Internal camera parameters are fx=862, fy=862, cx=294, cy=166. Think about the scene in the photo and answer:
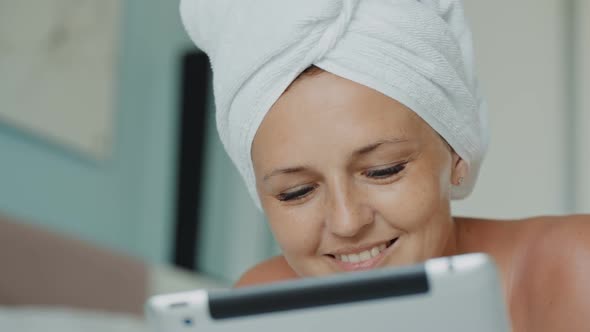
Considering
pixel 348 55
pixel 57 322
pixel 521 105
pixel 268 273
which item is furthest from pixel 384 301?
pixel 521 105

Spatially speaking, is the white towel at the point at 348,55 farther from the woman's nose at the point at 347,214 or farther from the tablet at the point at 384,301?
the tablet at the point at 384,301

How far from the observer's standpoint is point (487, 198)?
2361 millimetres

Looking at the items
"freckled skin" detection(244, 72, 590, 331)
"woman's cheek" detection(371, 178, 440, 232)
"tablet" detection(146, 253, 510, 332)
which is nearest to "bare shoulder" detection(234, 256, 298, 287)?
"freckled skin" detection(244, 72, 590, 331)

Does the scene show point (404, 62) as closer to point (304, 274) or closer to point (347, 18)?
point (347, 18)

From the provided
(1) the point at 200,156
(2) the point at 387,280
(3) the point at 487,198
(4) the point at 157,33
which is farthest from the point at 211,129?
(2) the point at 387,280

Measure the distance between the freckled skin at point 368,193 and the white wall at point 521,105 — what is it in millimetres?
1260

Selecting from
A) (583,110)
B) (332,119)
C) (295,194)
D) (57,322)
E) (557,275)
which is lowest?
(57,322)

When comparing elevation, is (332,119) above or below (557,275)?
above

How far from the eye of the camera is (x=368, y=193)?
999 mm

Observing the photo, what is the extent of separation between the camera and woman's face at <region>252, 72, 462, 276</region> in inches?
38.4

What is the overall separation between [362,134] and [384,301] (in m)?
0.34

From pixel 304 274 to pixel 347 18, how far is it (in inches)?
13.1

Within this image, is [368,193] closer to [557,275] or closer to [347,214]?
[347,214]

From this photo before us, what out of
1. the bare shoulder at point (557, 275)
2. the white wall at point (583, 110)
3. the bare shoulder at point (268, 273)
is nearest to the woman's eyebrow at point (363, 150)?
the bare shoulder at point (557, 275)
